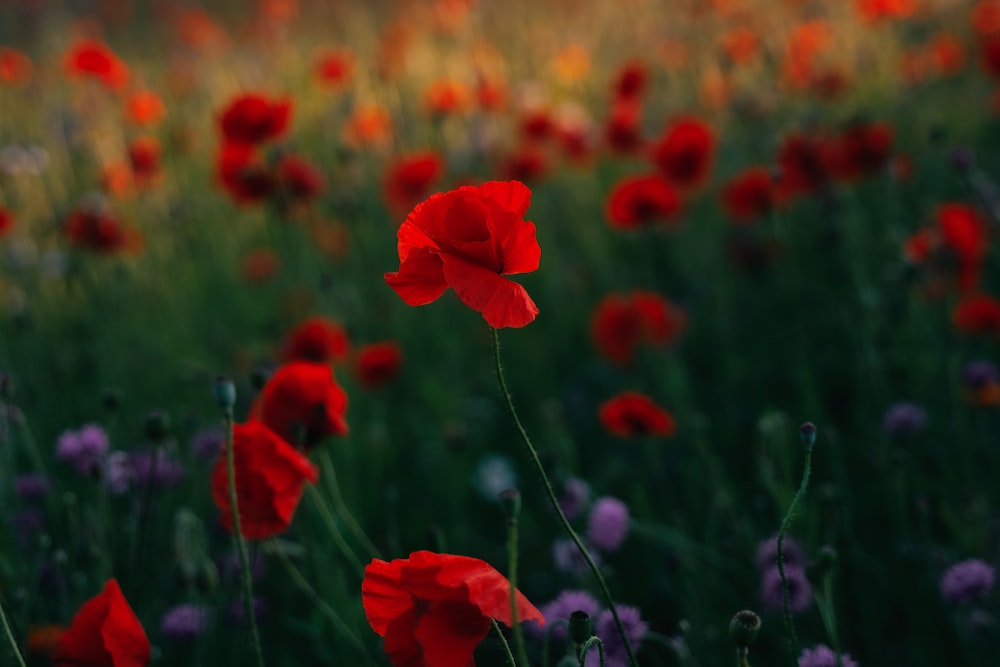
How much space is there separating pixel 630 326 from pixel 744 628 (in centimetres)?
136

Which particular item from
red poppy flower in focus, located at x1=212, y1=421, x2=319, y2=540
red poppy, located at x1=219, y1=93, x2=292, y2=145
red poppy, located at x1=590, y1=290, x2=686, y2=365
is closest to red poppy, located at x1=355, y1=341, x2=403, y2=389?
red poppy, located at x1=590, y1=290, x2=686, y2=365

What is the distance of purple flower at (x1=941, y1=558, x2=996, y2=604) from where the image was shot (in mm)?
1133

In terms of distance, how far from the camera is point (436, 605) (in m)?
0.77

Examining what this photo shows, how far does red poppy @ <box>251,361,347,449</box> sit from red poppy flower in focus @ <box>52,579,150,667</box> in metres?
0.33

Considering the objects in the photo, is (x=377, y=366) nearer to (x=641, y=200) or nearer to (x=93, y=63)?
(x=641, y=200)

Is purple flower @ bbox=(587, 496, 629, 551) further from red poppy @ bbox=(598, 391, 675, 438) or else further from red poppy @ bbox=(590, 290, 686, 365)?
red poppy @ bbox=(590, 290, 686, 365)

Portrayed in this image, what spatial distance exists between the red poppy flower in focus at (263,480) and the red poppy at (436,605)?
238 millimetres

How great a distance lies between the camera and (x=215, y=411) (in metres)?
2.28

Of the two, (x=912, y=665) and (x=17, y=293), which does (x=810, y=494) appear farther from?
(x=17, y=293)

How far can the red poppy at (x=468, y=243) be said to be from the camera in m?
0.83

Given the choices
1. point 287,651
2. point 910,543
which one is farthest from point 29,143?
point 910,543

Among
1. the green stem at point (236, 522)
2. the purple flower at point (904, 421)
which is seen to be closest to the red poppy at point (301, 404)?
the green stem at point (236, 522)

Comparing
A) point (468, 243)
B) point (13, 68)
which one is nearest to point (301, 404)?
point (468, 243)

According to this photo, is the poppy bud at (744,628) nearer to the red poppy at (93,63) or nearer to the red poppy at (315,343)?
the red poppy at (315,343)
